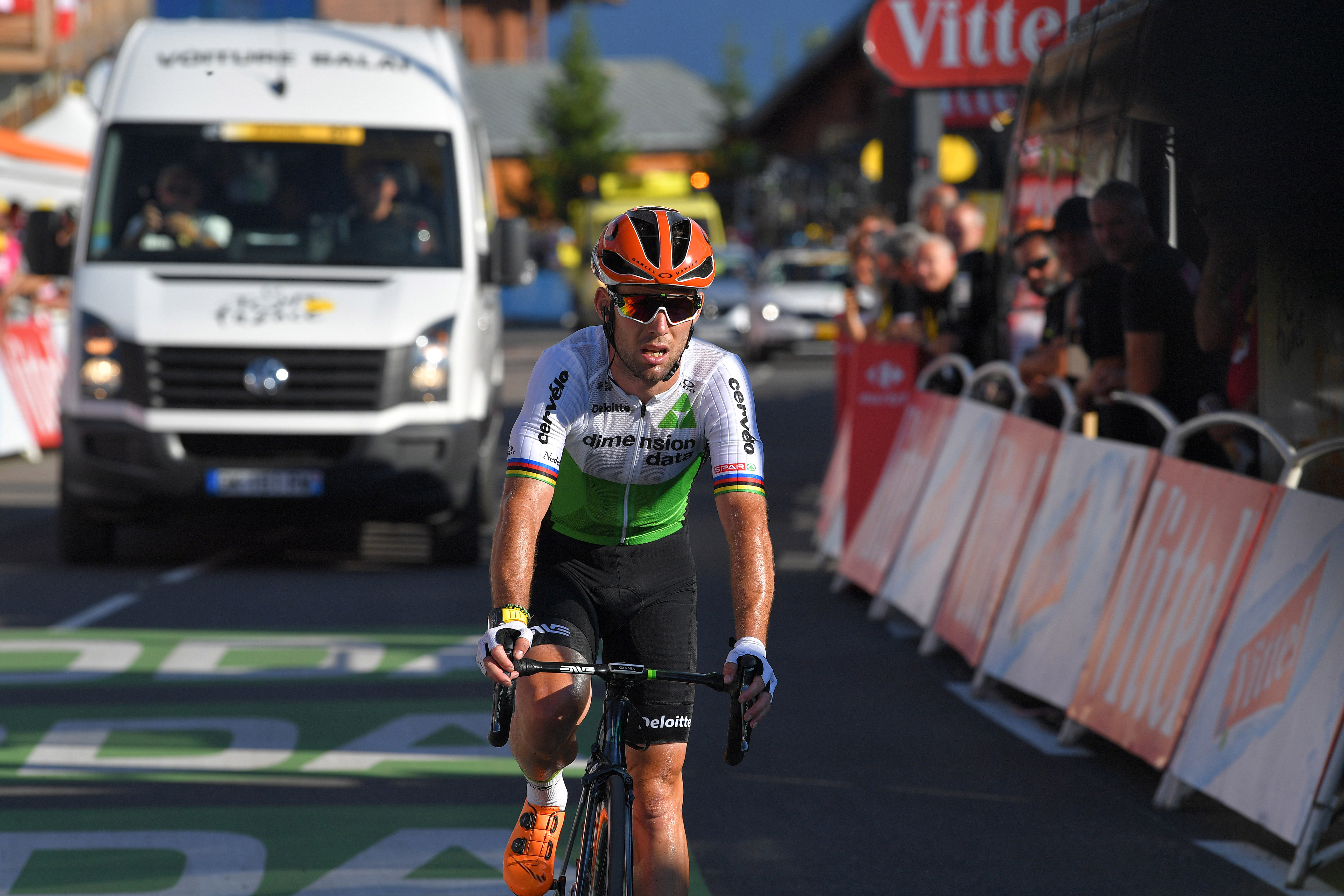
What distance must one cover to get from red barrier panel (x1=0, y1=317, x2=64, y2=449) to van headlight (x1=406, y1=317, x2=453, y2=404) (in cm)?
769

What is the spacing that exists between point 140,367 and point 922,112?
6.74 m

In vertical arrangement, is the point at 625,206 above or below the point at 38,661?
below

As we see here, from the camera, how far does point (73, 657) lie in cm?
860

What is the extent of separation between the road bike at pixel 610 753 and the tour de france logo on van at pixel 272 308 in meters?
6.94

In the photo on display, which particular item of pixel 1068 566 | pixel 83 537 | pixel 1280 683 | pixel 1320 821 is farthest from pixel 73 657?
pixel 1320 821

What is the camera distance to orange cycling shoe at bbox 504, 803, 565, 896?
4.41 m

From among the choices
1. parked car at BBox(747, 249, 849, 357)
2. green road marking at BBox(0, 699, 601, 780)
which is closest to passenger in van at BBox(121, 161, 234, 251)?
green road marking at BBox(0, 699, 601, 780)

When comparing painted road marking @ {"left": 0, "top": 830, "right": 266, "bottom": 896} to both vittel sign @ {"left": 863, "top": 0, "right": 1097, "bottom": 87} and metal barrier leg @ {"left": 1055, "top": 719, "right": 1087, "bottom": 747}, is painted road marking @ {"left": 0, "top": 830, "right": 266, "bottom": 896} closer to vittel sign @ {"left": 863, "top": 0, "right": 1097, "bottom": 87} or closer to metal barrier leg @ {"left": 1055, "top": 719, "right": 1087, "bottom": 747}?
metal barrier leg @ {"left": 1055, "top": 719, "right": 1087, "bottom": 747}

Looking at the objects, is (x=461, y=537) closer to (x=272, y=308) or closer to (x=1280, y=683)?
(x=272, y=308)

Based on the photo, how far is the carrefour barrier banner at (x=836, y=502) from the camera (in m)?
11.1

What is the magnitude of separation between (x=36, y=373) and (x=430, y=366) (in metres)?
8.64

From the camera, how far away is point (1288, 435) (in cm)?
671

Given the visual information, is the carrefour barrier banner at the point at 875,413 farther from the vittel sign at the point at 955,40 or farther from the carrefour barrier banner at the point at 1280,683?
the carrefour barrier banner at the point at 1280,683

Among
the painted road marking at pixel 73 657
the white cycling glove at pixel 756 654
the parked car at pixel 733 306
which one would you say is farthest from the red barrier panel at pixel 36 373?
the parked car at pixel 733 306
